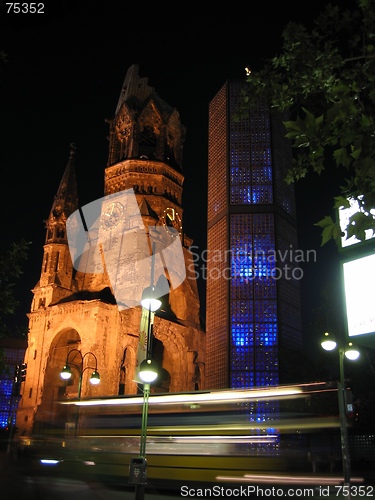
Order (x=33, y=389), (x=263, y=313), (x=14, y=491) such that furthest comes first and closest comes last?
1. (x=33, y=389)
2. (x=263, y=313)
3. (x=14, y=491)

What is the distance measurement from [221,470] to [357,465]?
13.8 m

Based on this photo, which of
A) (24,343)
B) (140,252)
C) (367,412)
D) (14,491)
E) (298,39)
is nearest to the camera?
(298,39)

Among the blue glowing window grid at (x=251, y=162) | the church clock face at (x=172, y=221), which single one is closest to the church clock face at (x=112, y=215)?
the church clock face at (x=172, y=221)

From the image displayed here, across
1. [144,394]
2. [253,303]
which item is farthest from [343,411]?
[253,303]

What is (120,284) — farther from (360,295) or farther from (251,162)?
(360,295)

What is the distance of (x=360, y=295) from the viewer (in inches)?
255

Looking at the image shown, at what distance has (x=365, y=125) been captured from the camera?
5090 millimetres

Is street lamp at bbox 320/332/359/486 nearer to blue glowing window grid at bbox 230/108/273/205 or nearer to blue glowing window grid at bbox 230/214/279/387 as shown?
blue glowing window grid at bbox 230/214/279/387

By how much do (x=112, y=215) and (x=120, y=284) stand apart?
8919mm

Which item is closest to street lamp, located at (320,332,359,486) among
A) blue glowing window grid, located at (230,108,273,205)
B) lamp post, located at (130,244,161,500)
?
lamp post, located at (130,244,161,500)

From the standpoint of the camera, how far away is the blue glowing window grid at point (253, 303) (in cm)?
2608

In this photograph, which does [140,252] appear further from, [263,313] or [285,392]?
[285,392]

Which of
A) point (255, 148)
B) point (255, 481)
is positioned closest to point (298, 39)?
point (255, 481)

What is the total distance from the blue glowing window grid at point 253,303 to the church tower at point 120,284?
12228 mm
